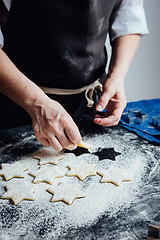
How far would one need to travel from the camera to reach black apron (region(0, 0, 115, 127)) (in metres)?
1.19

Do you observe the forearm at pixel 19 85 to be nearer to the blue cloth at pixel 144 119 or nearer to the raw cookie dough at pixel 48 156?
the raw cookie dough at pixel 48 156

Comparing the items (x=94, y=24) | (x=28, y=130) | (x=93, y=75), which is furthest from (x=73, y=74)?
(x=28, y=130)

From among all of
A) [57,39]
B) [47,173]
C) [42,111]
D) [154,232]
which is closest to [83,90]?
[57,39]

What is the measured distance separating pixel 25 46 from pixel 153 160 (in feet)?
2.88

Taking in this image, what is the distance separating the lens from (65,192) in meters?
0.97

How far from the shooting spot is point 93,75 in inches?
56.2

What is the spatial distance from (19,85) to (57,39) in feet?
1.13

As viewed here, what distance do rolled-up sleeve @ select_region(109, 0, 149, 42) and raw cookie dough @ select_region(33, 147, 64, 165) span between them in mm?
875

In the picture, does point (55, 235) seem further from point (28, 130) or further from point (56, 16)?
point (56, 16)

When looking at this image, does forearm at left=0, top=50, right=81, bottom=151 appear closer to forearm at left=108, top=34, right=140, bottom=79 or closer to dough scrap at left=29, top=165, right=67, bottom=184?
dough scrap at left=29, top=165, right=67, bottom=184

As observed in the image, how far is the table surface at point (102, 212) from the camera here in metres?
0.79

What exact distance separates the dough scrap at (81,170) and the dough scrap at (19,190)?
A: 178mm

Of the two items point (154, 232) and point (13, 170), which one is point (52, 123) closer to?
point (13, 170)

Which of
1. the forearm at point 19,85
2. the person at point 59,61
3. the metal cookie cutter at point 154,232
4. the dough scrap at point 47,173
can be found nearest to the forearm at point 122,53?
the person at point 59,61
